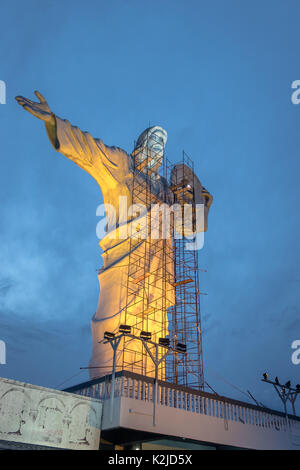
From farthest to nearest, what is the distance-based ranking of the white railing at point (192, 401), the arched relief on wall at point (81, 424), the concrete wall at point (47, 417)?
the white railing at point (192, 401) < the arched relief on wall at point (81, 424) < the concrete wall at point (47, 417)

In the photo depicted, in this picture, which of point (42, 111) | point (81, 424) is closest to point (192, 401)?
point (81, 424)

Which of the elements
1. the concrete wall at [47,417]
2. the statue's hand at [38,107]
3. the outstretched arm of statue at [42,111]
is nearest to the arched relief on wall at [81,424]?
the concrete wall at [47,417]

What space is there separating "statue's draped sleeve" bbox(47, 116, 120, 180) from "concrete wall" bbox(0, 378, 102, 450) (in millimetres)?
8459

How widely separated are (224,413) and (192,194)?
396 inches

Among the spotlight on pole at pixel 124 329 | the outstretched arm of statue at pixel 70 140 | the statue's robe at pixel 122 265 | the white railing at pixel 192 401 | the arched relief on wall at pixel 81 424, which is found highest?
the outstretched arm of statue at pixel 70 140

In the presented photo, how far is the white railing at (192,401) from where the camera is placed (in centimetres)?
1110

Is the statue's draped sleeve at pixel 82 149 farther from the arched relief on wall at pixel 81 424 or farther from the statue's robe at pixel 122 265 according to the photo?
the arched relief on wall at pixel 81 424

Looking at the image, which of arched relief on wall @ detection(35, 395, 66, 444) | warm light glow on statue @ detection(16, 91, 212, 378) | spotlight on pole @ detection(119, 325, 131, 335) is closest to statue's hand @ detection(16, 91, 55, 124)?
warm light glow on statue @ detection(16, 91, 212, 378)

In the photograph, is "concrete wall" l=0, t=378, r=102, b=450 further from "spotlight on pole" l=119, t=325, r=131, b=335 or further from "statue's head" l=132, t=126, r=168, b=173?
"statue's head" l=132, t=126, r=168, b=173

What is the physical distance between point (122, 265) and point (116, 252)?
0.70m

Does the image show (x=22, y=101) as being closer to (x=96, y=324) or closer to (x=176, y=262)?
(x=96, y=324)

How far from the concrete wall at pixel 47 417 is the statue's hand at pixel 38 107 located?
28.6 ft

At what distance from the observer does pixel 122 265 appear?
1664 cm

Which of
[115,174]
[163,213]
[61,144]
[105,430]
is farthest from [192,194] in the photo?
[105,430]
